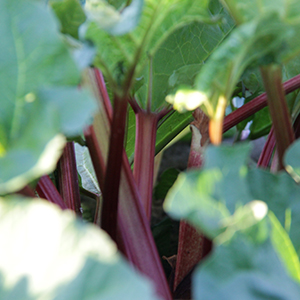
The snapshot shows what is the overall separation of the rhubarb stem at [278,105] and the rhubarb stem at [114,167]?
123mm

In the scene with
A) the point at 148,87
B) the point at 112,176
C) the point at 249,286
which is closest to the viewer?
the point at 249,286

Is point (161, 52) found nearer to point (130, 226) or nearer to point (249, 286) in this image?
point (130, 226)

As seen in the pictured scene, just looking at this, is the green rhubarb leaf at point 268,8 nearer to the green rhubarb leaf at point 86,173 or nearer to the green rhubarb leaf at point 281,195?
the green rhubarb leaf at point 281,195

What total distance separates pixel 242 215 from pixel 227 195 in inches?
0.8

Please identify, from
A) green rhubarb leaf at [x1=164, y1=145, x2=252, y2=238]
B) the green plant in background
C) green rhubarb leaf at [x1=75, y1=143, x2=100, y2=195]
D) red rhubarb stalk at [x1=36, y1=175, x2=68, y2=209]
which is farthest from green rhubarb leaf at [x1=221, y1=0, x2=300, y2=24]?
green rhubarb leaf at [x1=75, y1=143, x2=100, y2=195]

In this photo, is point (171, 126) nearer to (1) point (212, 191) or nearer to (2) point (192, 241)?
(2) point (192, 241)

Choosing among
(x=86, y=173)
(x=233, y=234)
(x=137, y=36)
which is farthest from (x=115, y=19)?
(x=86, y=173)

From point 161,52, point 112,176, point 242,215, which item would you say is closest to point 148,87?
point 161,52

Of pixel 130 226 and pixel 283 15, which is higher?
pixel 283 15

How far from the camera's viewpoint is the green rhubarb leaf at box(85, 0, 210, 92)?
28 centimetres

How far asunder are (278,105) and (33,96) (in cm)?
20

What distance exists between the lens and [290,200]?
250 mm

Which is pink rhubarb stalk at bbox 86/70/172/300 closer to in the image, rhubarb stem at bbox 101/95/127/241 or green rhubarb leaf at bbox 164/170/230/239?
rhubarb stem at bbox 101/95/127/241

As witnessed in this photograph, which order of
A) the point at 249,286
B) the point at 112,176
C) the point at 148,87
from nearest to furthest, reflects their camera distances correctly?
the point at 249,286 → the point at 112,176 → the point at 148,87
